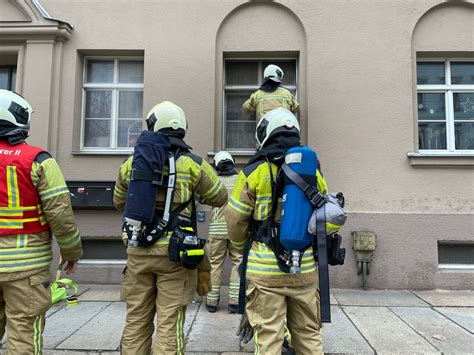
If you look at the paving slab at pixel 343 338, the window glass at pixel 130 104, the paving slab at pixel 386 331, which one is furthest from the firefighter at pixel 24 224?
the window glass at pixel 130 104

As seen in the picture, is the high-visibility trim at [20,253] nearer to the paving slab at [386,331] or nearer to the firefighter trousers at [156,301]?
the firefighter trousers at [156,301]

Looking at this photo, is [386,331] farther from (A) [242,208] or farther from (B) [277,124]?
(B) [277,124]

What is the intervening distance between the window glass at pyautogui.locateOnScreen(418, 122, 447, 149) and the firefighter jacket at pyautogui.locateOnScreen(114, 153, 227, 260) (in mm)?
4486

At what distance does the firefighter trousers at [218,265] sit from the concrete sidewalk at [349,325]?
8.4 inches

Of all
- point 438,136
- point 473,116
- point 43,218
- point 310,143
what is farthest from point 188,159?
point 473,116

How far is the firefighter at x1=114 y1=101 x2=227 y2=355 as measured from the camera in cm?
281

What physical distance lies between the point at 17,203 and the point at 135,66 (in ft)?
14.8

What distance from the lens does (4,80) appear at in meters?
6.88

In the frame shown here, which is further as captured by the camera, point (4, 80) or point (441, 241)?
point (4, 80)

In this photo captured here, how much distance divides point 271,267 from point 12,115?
7.02 feet

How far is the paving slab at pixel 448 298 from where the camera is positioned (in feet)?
17.0

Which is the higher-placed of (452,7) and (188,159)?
(452,7)

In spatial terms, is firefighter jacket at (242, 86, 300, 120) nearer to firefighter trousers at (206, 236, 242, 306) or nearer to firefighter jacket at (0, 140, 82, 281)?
firefighter trousers at (206, 236, 242, 306)

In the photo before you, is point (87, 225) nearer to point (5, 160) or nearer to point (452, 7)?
point (5, 160)
